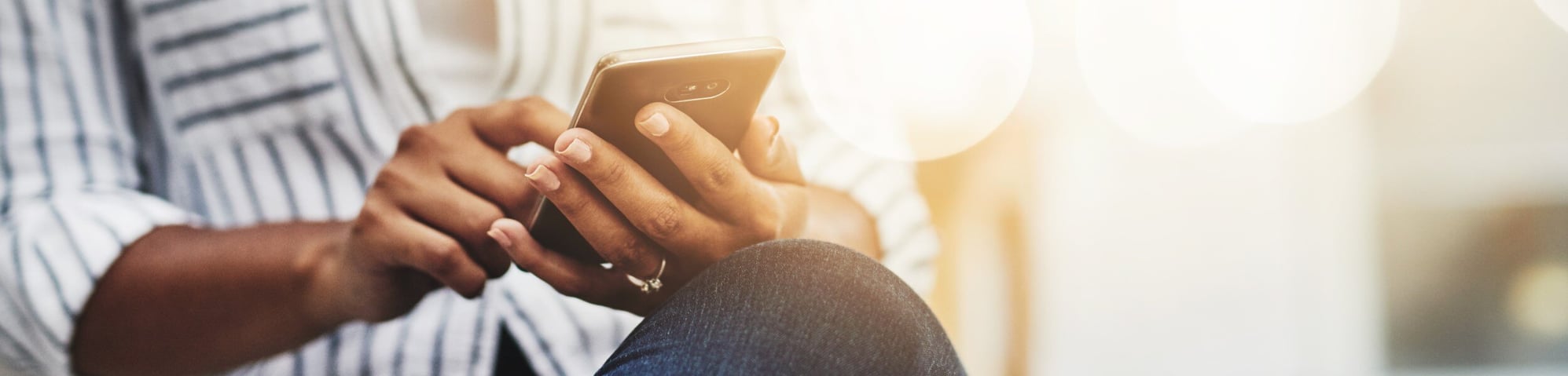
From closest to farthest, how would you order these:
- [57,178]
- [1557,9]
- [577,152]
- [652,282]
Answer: [577,152], [652,282], [57,178], [1557,9]

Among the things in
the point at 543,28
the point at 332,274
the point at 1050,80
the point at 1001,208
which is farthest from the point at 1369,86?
the point at 332,274

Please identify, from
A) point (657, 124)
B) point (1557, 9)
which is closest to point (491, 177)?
point (657, 124)

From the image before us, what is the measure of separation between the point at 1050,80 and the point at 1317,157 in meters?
0.54

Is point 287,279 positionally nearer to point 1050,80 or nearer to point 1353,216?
point 1050,80

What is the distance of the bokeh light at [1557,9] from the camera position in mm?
1382

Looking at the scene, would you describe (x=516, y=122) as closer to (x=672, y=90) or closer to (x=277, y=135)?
(x=672, y=90)

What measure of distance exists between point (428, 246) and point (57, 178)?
0.38 meters

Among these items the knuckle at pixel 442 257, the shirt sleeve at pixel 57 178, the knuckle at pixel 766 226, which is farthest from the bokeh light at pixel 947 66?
the shirt sleeve at pixel 57 178

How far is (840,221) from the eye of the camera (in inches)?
25.5

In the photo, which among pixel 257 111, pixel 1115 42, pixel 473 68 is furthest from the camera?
pixel 1115 42

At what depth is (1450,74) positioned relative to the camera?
1.47m

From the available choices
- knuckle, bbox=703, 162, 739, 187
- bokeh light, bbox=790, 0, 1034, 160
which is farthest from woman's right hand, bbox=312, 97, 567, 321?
bokeh light, bbox=790, 0, 1034, 160

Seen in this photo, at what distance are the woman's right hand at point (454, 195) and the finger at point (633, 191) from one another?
0.07 meters

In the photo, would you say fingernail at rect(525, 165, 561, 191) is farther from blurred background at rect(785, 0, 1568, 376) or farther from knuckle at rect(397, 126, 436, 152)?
blurred background at rect(785, 0, 1568, 376)
